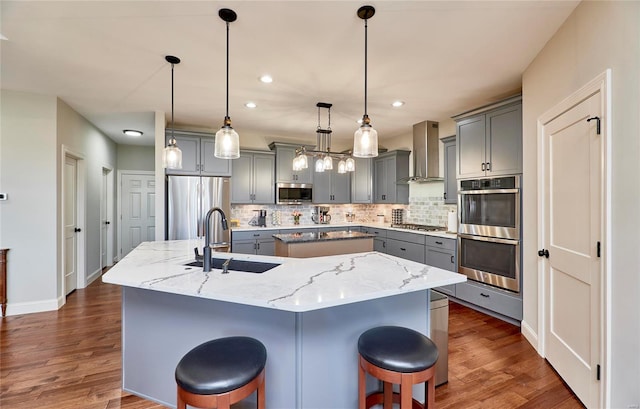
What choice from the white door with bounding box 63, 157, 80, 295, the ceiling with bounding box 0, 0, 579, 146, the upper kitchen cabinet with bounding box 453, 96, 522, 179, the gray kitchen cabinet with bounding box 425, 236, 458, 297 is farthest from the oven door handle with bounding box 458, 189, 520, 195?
the white door with bounding box 63, 157, 80, 295

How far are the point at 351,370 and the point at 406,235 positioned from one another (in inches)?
125

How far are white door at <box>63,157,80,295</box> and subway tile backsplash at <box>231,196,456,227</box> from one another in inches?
90.4

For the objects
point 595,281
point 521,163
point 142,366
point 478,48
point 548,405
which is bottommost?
point 548,405

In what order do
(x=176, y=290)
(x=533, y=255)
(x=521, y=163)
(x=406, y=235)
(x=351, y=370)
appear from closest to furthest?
(x=176, y=290), (x=351, y=370), (x=533, y=255), (x=521, y=163), (x=406, y=235)

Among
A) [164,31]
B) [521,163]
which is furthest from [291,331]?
[521,163]

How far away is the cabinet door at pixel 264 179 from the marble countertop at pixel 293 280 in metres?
3.03

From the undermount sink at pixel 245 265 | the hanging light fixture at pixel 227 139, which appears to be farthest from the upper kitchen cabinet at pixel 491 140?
the hanging light fixture at pixel 227 139

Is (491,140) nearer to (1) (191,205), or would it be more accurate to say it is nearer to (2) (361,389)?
(2) (361,389)

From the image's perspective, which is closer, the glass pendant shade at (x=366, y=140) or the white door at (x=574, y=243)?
the white door at (x=574, y=243)

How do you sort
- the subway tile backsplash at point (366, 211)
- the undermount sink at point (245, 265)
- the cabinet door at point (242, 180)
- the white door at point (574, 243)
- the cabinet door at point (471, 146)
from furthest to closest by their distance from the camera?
1. the cabinet door at point (242, 180)
2. the subway tile backsplash at point (366, 211)
3. the cabinet door at point (471, 146)
4. the undermount sink at point (245, 265)
5. the white door at point (574, 243)

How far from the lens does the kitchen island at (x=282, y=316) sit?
57.5 inches

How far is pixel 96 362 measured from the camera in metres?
2.41

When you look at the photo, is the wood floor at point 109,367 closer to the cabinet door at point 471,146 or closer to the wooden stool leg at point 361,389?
the wooden stool leg at point 361,389

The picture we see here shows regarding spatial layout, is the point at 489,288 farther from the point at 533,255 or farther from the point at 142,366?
the point at 142,366
